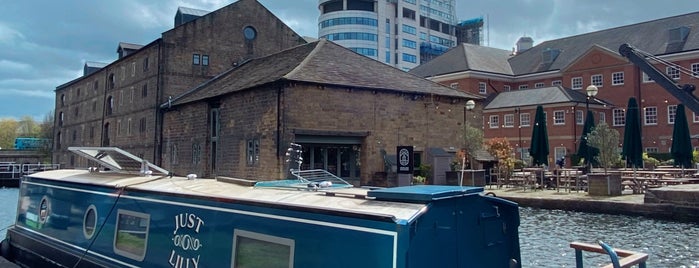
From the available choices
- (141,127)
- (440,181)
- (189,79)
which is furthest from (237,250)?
(141,127)

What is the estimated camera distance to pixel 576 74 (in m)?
41.5

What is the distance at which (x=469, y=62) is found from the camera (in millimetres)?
46250

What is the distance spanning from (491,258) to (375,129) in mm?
15889

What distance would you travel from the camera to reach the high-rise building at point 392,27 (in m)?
74.7

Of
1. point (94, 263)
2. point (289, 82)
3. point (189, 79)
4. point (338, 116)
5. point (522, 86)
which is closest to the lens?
point (94, 263)

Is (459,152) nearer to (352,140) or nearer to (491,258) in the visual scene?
(352,140)

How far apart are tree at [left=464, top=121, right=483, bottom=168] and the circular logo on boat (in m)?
6.81

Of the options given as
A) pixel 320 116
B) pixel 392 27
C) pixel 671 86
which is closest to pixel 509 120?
pixel 671 86

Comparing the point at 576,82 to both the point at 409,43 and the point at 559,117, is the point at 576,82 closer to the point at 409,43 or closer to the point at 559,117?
the point at 559,117

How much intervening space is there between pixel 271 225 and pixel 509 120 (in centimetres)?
3726

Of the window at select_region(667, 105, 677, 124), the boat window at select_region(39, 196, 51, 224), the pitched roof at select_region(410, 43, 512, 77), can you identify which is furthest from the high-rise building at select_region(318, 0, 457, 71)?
the boat window at select_region(39, 196, 51, 224)

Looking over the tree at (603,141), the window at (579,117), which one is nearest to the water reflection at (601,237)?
the tree at (603,141)

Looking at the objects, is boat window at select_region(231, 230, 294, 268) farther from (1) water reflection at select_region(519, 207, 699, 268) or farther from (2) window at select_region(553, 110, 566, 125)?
(2) window at select_region(553, 110, 566, 125)

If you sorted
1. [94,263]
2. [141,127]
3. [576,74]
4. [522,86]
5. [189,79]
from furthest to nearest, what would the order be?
1. [522,86]
2. [576,74]
3. [141,127]
4. [189,79]
5. [94,263]
